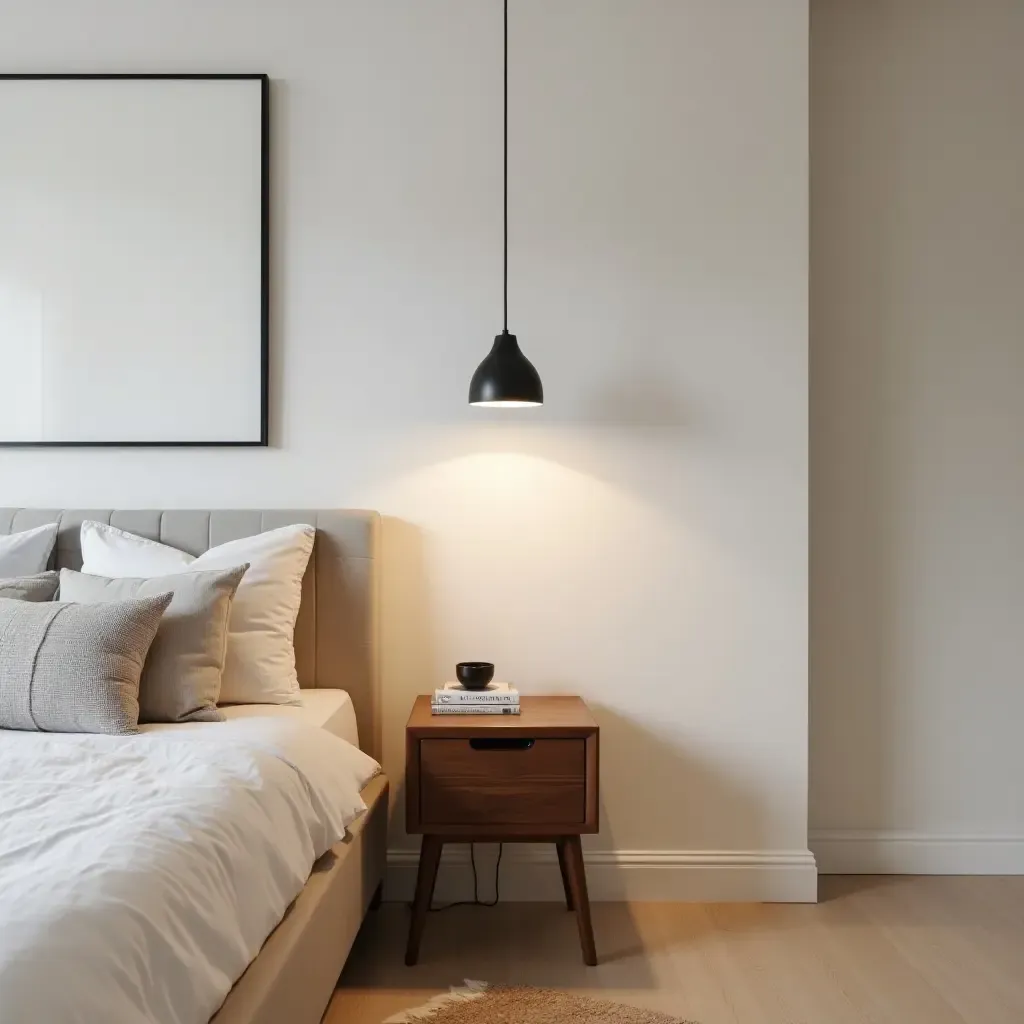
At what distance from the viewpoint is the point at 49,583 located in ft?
7.82

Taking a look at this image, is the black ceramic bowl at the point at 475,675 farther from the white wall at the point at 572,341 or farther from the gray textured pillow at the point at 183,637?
the gray textured pillow at the point at 183,637

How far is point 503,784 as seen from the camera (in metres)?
2.32

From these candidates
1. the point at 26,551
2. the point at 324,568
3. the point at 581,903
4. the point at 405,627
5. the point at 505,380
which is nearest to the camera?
the point at 581,903

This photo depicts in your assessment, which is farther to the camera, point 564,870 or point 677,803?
point 677,803

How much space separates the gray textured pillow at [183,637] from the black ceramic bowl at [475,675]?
23.9 inches

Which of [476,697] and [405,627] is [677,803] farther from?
[405,627]

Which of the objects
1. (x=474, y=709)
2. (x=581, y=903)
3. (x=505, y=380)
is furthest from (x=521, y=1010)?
(x=505, y=380)

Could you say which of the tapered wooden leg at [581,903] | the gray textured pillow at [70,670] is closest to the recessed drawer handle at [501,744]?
the tapered wooden leg at [581,903]

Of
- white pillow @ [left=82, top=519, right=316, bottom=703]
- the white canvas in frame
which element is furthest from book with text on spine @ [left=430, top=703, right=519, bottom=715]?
the white canvas in frame

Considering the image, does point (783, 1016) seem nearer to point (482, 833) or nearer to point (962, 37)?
point (482, 833)

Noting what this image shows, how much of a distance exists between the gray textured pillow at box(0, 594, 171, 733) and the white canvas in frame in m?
0.86

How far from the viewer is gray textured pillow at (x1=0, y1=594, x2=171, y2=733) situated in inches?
76.8

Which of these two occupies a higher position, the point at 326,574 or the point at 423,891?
the point at 326,574

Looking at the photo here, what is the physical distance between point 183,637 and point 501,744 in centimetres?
80
